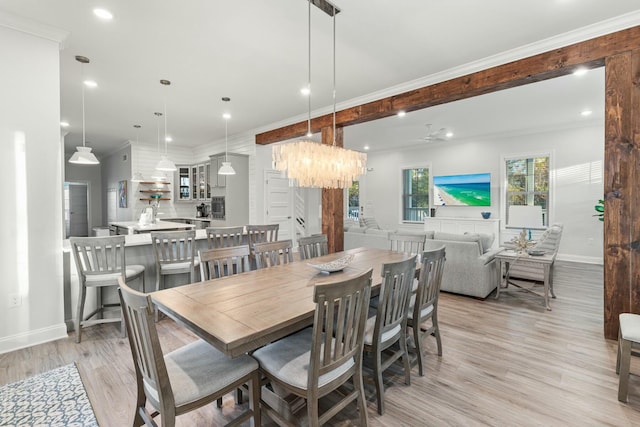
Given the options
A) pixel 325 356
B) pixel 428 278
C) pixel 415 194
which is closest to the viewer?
pixel 325 356

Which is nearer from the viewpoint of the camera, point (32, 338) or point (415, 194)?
point (32, 338)

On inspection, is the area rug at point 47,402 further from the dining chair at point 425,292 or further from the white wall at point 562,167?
the white wall at point 562,167

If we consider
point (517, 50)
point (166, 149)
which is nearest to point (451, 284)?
point (517, 50)

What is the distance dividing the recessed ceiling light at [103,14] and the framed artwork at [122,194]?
6.19 m

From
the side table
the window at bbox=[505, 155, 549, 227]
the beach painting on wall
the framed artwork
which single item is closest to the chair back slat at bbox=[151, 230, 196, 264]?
the side table

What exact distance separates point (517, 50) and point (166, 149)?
27.1 feet

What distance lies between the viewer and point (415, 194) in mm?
9070

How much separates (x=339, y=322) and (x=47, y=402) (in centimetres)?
213

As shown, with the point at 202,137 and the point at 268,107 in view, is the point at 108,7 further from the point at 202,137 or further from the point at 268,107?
the point at 202,137

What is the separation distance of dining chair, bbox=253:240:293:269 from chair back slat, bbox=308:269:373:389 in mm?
1392

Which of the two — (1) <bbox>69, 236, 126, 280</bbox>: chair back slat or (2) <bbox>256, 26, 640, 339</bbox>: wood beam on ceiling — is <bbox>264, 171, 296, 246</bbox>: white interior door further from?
(2) <bbox>256, 26, 640, 339</bbox>: wood beam on ceiling

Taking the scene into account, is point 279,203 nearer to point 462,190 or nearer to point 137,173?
point 137,173

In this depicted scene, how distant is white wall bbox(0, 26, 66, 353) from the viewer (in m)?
2.69

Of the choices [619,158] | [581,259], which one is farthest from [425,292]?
[581,259]
